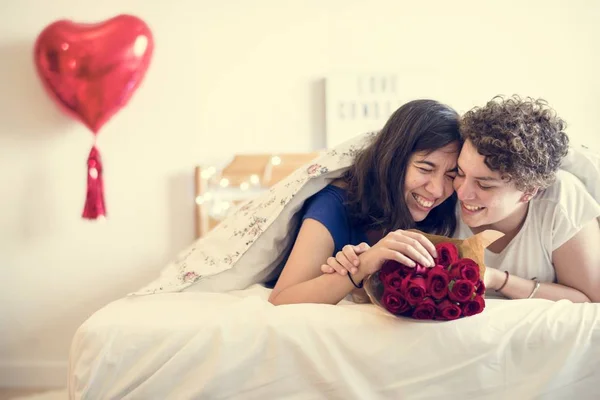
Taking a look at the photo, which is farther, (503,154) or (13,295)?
(13,295)

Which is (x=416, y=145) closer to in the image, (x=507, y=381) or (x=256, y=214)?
(x=256, y=214)

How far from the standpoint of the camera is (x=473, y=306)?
116cm

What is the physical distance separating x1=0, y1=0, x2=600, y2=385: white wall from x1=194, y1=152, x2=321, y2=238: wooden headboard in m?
0.07

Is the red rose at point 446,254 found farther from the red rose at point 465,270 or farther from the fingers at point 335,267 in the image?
the fingers at point 335,267

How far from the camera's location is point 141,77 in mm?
2613

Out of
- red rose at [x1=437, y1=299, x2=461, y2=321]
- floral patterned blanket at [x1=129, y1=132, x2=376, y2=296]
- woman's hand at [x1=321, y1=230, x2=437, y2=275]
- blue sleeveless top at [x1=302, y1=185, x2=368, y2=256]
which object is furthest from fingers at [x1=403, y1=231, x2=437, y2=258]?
floral patterned blanket at [x1=129, y1=132, x2=376, y2=296]

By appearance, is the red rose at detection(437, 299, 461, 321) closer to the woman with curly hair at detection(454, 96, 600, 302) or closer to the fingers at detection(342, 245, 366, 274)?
the fingers at detection(342, 245, 366, 274)

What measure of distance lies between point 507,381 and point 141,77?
197 centimetres

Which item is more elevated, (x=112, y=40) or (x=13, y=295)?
(x=112, y=40)

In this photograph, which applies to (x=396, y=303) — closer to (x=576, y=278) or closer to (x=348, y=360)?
(x=348, y=360)

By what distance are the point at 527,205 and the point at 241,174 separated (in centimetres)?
134

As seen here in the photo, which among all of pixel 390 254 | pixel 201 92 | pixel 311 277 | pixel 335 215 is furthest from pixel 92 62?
pixel 390 254

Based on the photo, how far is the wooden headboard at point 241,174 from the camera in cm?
266

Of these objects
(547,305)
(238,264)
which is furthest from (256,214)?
(547,305)
